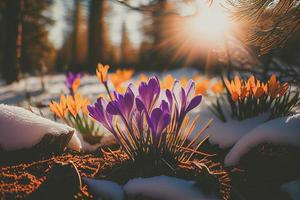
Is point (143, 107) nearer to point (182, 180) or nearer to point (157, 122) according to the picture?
point (157, 122)

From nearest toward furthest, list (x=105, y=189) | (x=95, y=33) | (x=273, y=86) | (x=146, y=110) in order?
(x=105, y=189)
(x=146, y=110)
(x=273, y=86)
(x=95, y=33)

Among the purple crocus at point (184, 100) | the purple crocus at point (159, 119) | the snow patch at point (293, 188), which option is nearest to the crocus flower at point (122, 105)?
the purple crocus at point (159, 119)

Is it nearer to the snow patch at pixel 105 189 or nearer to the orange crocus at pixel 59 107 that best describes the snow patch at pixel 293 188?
the snow patch at pixel 105 189

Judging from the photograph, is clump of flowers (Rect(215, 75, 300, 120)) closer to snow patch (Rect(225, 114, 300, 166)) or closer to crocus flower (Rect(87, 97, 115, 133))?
snow patch (Rect(225, 114, 300, 166))

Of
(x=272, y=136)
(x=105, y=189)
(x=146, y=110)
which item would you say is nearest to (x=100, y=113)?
(x=146, y=110)

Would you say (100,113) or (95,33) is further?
(95,33)

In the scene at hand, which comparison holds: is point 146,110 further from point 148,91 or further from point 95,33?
point 95,33

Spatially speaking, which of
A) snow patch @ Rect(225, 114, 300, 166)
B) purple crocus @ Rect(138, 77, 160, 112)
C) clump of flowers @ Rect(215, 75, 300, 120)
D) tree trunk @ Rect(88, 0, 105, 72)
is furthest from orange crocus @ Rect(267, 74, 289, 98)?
tree trunk @ Rect(88, 0, 105, 72)
